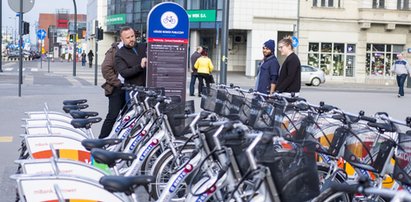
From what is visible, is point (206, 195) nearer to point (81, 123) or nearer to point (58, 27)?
point (81, 123)

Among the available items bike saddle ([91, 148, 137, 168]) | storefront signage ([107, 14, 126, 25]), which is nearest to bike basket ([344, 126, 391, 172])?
bike saddle ([91, 148, 137, 168])

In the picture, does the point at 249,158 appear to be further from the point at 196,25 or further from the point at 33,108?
the point at 196,25

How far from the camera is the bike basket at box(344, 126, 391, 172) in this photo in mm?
4742

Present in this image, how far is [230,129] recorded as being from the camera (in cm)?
394

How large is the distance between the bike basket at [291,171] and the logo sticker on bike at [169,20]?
682 cm

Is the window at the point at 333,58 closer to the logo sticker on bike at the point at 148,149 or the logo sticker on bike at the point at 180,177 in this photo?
the logo sticker on bike at the point at 148,149

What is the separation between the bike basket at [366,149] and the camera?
4.74 meters

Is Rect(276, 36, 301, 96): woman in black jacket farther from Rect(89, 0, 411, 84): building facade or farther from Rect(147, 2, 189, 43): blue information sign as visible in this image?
Rect(89, 0, 411, 84): building facade

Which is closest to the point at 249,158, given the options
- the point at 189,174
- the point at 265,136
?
the point at 265,136

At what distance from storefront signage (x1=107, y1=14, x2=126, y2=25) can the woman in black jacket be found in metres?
53.4

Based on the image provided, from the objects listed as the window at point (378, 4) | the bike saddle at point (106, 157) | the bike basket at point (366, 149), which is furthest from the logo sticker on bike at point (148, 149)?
the window at point (378, 4)

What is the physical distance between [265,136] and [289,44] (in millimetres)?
6192

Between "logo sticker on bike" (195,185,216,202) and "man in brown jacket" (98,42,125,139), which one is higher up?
"man in brown jacket" (98,42,125,139)

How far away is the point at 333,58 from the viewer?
1790 inches
